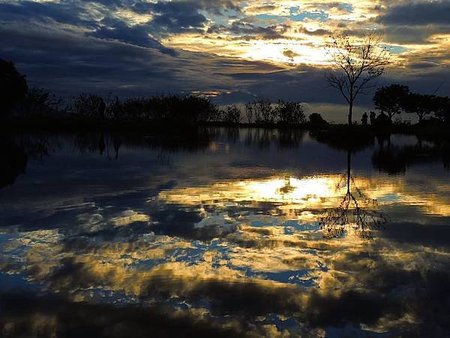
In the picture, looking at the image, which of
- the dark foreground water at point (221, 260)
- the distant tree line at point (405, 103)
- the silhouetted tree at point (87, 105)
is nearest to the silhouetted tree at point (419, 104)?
the distant tree line at point (405, 103)

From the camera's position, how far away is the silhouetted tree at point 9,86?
124 ft

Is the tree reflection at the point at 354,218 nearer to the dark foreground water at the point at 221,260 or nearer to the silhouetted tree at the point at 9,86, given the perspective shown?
the dark foreground water at the point at 221,260

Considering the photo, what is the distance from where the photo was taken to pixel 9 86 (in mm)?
A: 38125

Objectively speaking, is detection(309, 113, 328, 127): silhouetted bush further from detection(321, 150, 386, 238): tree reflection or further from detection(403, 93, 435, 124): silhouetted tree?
detection(321, 150, 386, 238): tree reflection

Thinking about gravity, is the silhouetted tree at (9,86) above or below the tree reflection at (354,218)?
above

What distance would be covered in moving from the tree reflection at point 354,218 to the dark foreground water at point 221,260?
3 cm

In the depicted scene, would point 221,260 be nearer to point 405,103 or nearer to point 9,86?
point 9,86

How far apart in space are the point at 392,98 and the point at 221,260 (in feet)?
205

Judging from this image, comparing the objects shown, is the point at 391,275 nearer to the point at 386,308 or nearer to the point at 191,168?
the point at 386,308

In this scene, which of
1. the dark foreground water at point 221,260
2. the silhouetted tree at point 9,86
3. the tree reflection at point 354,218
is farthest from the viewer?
the silhouetted tree at point 9,86

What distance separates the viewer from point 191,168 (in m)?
14.6

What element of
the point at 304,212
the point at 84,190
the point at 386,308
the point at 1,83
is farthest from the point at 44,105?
the point at 386,308

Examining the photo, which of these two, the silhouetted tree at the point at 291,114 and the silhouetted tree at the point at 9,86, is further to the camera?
the silhouetted tree at the point at 291,114

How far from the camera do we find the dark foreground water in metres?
3.82
